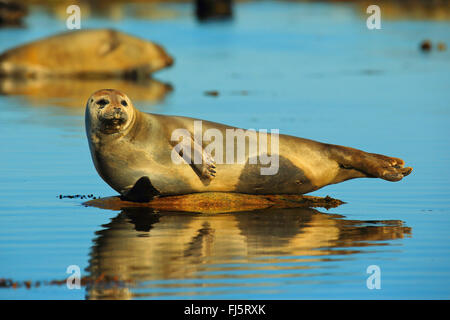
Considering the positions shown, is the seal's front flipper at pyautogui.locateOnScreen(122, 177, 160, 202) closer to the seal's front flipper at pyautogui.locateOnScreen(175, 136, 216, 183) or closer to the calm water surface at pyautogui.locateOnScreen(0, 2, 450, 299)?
the calm water surface at pyautogui.locateOnScreen(0, 2, 450, 299)

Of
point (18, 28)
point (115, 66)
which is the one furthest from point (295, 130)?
point (18, 28)

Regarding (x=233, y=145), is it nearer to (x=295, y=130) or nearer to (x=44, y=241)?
(x=44, y=241)

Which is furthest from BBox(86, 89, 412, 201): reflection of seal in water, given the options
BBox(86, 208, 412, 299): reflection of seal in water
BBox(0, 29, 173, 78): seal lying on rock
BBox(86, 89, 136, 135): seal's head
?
BBox(0, 29, 173, 78): seal lying on rock

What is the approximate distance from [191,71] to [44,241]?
2325cm

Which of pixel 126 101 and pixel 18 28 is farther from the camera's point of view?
pixel 18 28

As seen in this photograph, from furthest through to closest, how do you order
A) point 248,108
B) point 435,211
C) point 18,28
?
point 18,28, point 248,108, point 435,211

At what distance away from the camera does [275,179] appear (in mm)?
12617

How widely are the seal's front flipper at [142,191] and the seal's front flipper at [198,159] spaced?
0.50m

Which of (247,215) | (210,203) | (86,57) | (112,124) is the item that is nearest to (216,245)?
(247,215)

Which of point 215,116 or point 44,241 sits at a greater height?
point 215,116

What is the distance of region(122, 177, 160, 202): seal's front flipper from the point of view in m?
12.1

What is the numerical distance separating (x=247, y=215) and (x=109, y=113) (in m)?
1.90

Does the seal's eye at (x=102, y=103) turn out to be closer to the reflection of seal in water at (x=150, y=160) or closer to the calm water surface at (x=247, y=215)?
the reflection of seal in water at (x=150, y=160)

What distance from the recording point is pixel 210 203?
12266mm
